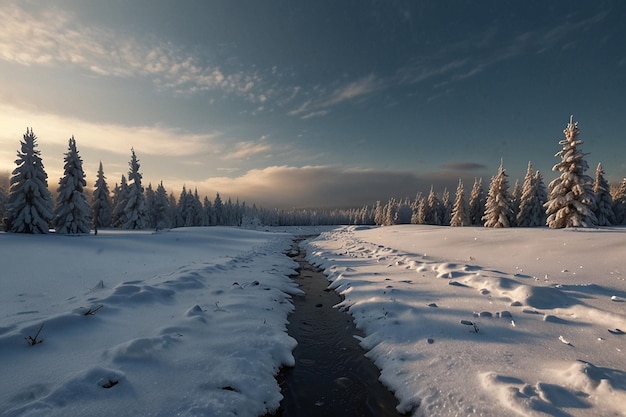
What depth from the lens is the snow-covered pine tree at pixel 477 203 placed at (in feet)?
207

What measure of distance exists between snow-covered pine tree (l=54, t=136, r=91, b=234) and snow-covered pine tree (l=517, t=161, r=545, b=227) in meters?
66.6

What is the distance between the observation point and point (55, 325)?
18.3 feet

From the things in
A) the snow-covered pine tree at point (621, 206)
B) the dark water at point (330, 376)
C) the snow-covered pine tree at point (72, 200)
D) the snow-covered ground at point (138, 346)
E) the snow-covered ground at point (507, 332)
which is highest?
the snow-covered pine tree at point (621, 206)

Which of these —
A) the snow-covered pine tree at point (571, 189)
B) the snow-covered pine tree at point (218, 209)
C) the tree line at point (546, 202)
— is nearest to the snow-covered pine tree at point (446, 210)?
the tree line at point (546, 202)

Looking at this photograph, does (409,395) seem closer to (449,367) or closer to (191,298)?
(449,367)

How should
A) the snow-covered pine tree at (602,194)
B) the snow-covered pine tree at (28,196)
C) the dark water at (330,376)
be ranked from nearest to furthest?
the dark water at (330,376), the snow-covered pine tree at (28,196), the snow-covered pine tree at (602,194)

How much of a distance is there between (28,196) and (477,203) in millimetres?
76381

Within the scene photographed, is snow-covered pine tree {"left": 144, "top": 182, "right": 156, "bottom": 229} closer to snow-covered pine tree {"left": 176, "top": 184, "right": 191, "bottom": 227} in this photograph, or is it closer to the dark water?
snow-covered pine tree {"left": 176, "top": 184, "right": 191, "bottom": 227}

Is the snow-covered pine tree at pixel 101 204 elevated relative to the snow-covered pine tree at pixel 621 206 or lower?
lower

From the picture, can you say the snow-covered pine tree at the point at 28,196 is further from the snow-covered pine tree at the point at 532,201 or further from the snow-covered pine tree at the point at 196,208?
the snow-covered pine tree at the point at 532,201

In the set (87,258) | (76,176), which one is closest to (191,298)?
(87,258)

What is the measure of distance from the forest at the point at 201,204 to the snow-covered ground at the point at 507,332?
63.1 feet

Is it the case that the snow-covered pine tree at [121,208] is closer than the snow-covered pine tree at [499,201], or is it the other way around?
the snow-covered pine tree at [499,201]

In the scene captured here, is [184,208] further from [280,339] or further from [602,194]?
[602,194]
